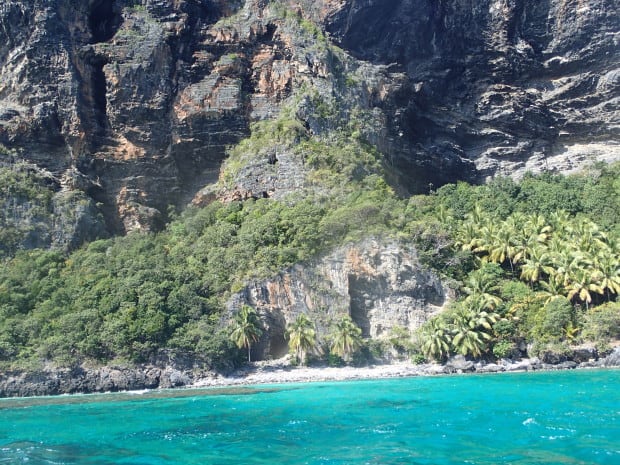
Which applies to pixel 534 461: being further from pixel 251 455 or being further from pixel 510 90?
pixel 510 90

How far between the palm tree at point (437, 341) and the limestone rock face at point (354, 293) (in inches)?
164

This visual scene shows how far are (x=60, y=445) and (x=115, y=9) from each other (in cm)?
6222

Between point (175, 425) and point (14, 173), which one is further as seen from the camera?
point (14, 173)

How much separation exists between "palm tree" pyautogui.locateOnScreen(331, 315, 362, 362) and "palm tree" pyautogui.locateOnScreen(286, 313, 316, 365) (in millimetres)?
1704

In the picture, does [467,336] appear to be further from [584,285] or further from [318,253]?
[318,253]

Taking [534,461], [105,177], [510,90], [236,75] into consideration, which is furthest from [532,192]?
[534,461]

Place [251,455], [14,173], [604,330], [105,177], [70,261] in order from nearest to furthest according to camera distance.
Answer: [251,455] < [604,330] < [70,261] < [14,173] < [105,177]

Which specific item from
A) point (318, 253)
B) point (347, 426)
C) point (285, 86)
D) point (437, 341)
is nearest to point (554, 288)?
point (437, 341)

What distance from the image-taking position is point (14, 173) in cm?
5956

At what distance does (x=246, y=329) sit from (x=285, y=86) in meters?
33.6

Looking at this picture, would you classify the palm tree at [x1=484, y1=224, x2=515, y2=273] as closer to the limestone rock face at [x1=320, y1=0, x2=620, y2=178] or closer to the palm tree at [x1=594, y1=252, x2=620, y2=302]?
the palm tree at [x1=594, y1=252, x2=620, y2=302]

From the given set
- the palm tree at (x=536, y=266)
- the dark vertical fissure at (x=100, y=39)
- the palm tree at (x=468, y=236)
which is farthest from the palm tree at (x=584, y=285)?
the dark vertical fissure at (x=100, y=39)

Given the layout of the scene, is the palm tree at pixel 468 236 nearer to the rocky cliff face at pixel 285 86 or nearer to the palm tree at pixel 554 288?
the palm tree at pixel 554 288

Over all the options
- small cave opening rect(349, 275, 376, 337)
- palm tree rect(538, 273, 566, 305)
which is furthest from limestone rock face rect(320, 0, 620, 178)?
palm tree rect(538, 273, 566, 305)
